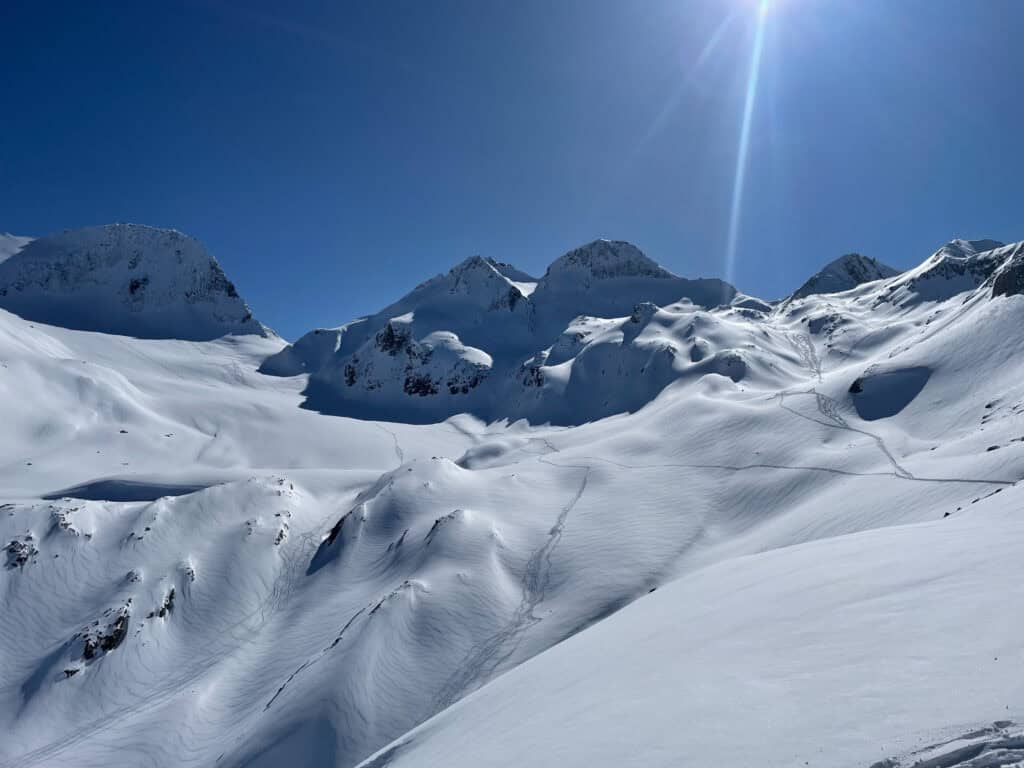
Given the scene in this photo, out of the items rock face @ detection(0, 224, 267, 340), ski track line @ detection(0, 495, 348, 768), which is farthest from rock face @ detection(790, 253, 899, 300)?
rock face @ detection(0, 224, 267, 340)

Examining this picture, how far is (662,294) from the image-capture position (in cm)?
15000

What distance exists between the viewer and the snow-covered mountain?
634 cm

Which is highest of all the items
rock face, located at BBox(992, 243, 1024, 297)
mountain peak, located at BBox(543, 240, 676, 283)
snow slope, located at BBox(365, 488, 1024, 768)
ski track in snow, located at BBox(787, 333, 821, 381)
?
mountain peak, located at BBox(543, 240, 676, 283)

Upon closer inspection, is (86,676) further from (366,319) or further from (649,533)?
(366,319)

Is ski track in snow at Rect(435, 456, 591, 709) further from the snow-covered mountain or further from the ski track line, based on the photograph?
the ski track line

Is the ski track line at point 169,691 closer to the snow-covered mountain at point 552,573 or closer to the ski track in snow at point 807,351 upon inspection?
the snow-covered mountain at point 552,573

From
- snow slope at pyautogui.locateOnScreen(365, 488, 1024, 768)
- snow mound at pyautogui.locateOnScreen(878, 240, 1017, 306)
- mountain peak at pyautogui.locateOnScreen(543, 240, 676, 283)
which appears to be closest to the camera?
snow slope at pyautogui.locateOnScreen(365, 488, 1024, 768)

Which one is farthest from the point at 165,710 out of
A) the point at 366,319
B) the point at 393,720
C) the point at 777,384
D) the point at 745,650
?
the point at 366,319

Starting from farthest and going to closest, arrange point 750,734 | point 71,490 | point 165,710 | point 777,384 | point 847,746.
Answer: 1. point 777,384
2. point 71,490
3. point 165,710
4. point 750,734
5. point 847,746

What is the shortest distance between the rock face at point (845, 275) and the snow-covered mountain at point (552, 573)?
49.5 m

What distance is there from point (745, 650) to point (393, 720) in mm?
17013

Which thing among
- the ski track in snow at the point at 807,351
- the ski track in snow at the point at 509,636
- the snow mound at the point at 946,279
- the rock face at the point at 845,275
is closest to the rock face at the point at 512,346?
the ski track in snow at the point at 807,351

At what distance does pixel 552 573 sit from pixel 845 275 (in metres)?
141

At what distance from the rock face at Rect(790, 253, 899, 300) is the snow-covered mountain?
49.5 m
